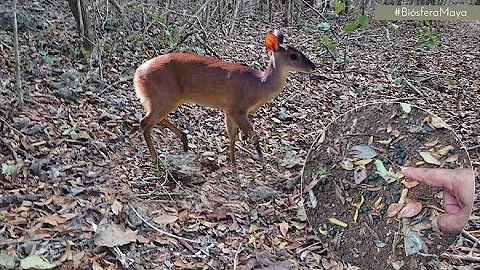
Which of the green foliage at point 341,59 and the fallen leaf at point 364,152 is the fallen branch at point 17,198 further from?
the green foliage at point 341,59

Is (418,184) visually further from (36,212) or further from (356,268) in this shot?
(36,212)

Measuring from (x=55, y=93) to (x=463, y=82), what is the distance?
4.23 meters

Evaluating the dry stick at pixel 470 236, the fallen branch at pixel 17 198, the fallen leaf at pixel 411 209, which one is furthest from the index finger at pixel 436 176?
the fallen branch at pixel 17 198

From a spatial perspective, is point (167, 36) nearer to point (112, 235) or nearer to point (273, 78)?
point (273, 78)

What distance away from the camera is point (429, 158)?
2.20 meters

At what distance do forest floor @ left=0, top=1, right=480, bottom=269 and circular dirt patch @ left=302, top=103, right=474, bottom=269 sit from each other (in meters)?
0.25

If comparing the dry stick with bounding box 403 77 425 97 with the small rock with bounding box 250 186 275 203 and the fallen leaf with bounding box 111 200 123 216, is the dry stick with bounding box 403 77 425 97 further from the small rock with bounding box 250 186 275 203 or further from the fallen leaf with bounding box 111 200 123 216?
the fallen leaf with bounding box 111 200 123 216

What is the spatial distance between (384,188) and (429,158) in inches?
8.9

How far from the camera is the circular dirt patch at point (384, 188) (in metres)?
2.21

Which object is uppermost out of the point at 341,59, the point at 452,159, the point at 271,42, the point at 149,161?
the point at 271,42

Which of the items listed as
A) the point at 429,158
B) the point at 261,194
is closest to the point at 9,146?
the point at 261,194

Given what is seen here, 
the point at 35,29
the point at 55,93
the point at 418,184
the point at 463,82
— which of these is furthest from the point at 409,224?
the point at 35,29

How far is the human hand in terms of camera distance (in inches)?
83.4

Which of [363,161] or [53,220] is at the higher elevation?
[363,161]
